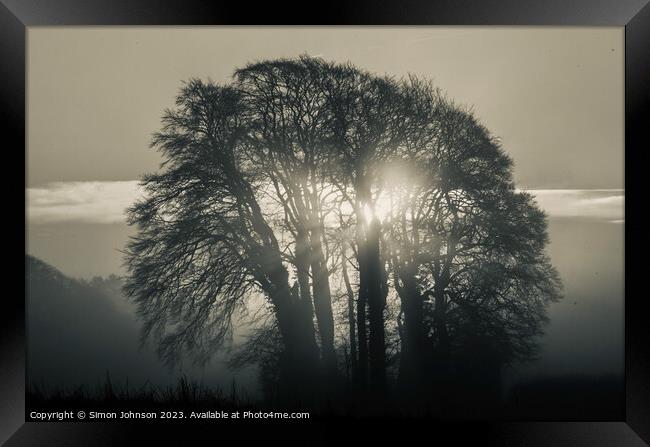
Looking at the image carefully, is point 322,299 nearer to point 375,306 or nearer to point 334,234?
point 375,306

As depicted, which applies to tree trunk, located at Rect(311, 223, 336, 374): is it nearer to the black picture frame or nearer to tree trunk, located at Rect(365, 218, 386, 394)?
tree trunk, located at Rect(365, 218, 386, 394)

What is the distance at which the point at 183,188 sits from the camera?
5258 millimetres

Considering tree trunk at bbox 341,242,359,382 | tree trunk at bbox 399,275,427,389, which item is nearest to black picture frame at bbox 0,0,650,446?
tree trunk at bbox 399,275,427,389

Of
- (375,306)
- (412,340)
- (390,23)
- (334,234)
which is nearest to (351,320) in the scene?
(375,306)

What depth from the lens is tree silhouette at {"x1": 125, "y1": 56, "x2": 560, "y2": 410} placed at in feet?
16.7

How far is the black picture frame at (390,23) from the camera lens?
14.2ft

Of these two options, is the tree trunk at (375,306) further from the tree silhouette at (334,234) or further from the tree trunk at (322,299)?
the tree trunk at (322,299)

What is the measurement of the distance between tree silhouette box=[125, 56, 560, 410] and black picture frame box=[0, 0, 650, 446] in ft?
1.97

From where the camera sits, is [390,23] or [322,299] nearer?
[390,23]

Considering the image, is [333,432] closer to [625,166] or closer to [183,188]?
[183,188]

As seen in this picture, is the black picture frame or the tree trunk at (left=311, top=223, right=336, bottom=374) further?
the tree trunk at (left=311, top=223, right=336, bottom=374)

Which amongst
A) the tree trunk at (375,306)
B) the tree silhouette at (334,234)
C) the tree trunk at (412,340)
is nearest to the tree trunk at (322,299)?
the tree silhouette at (334,234)

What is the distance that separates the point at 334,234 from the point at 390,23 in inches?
74.4

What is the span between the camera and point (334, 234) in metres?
5.12
